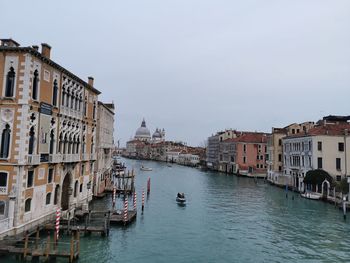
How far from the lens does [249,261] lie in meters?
16.5

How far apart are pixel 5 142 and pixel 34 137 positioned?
146 centimetres

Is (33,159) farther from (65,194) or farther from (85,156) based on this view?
(85,156)

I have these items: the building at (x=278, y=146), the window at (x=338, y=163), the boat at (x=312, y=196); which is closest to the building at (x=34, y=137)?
the boat at (x=312, y=196)

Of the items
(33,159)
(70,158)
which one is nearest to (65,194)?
(70,158)

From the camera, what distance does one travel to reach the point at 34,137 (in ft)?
59.0

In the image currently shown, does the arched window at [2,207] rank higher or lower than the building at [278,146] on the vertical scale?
lower

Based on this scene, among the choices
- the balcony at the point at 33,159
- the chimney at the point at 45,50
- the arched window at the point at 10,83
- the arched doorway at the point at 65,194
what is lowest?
the arched doorway at the point at 65,194

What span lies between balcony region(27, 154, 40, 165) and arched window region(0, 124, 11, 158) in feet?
3.43

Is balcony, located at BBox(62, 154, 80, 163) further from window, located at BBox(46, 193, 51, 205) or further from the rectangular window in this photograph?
window, located at BBox(46, 193, 51, 205)

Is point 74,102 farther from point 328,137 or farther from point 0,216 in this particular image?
point 328,137

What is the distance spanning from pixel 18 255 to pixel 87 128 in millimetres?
13623

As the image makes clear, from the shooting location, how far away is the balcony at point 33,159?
17.3 m

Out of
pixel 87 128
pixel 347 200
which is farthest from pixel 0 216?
pixel 347 200

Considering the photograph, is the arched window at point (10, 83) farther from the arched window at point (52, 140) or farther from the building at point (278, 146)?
the building at point (278, 146)
